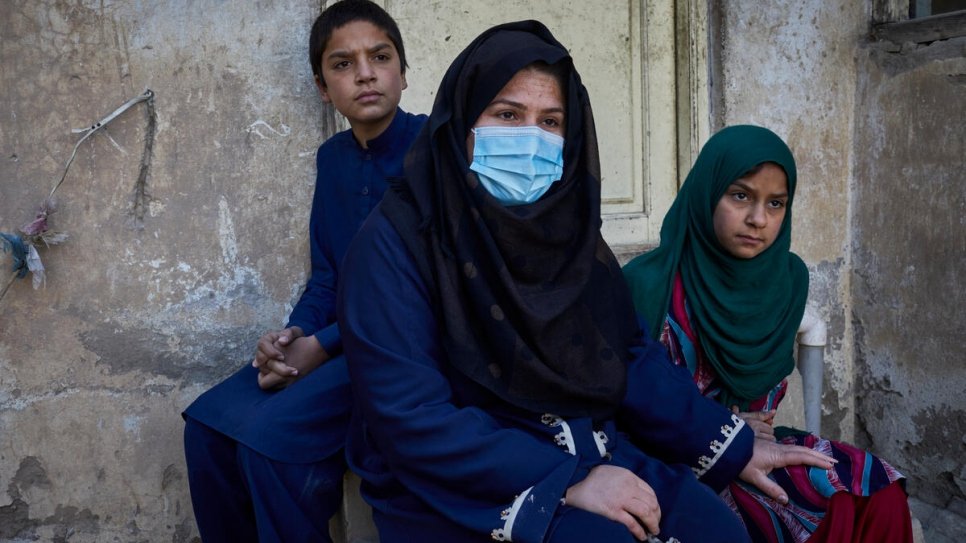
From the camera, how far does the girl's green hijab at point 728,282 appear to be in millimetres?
2660

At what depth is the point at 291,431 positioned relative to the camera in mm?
2533

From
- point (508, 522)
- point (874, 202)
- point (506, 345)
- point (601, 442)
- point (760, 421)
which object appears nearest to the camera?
point (508, 522)

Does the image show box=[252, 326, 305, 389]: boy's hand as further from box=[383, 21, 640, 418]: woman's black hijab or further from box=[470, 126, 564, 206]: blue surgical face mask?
box=[470, 126, 564, 206]: blue surgical face mask

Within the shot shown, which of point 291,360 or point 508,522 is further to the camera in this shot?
point 291,360

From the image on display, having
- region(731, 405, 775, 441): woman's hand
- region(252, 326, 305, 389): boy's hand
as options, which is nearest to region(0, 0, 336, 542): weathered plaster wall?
region(252, 326, 305, 389): boy's hand

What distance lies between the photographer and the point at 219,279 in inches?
125

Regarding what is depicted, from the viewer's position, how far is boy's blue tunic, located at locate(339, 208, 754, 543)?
6.37ft

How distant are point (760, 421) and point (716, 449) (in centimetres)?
39

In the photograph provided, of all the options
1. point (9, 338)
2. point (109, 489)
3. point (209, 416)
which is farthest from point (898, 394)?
point (9, 338)

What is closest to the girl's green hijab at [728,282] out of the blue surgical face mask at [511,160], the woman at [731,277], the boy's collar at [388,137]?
the woman at [731,277]

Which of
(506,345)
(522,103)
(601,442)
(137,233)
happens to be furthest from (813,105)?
(137,233)

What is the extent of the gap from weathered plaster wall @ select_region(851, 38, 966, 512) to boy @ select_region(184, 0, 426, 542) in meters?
1.90

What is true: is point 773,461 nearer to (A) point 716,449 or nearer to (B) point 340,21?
(A) point 716,449

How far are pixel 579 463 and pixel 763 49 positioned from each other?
2330mm
